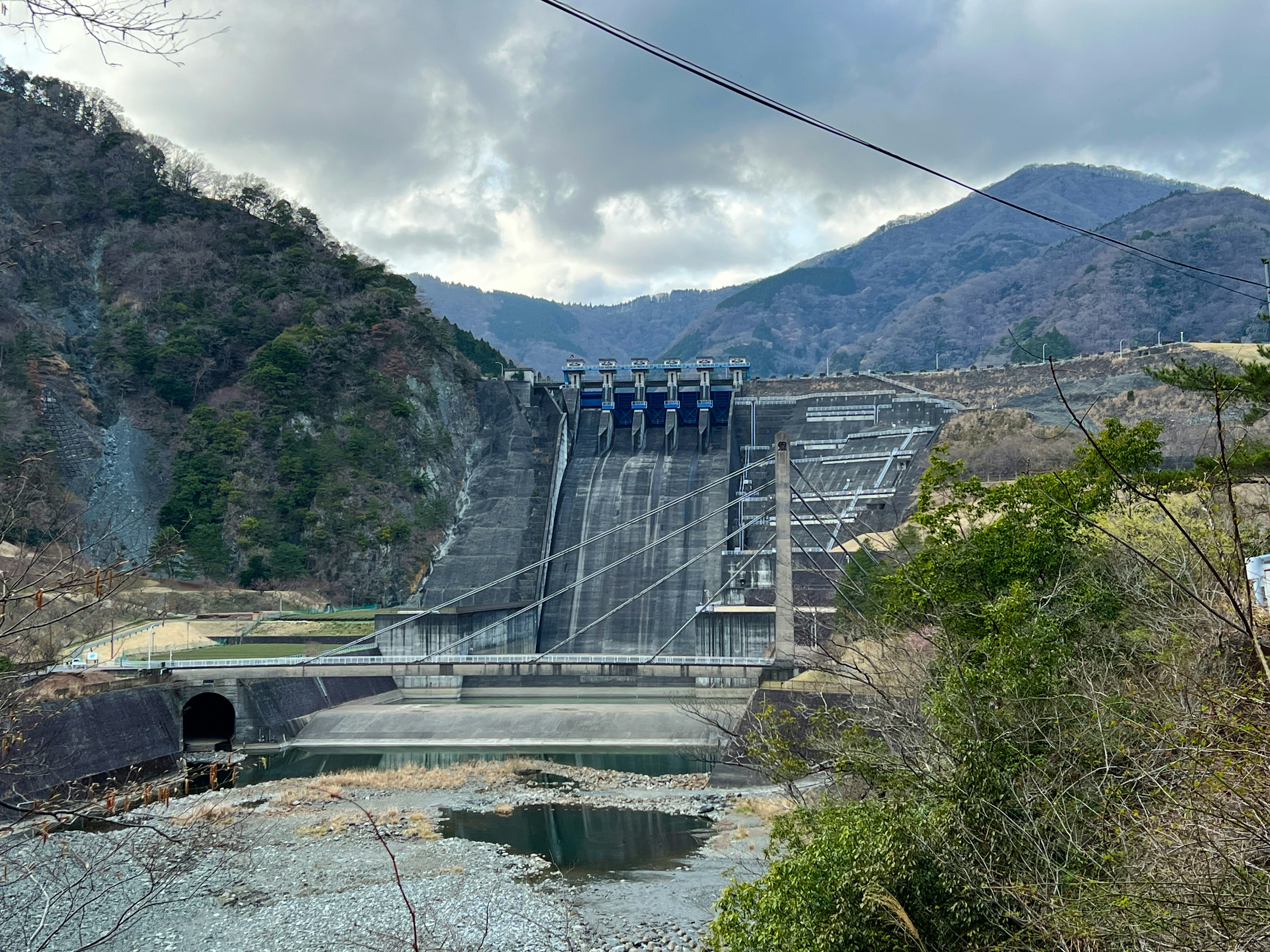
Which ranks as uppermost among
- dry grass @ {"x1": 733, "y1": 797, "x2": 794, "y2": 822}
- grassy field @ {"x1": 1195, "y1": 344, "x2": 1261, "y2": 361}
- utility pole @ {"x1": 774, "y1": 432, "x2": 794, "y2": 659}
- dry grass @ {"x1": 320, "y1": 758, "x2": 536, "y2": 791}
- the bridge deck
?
grassy field @ {"x1": 1195, "y1": 344, "x2": 1261, "y2": 361}

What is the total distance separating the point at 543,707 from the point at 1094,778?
28.3 m

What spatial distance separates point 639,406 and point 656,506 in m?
7.03

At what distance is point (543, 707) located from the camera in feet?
116

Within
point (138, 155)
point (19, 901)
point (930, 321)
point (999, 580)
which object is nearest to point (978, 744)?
point (999, 580)

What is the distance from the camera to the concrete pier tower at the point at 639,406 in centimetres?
5088

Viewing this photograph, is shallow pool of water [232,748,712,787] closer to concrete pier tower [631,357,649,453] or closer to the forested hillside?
the forested hillside

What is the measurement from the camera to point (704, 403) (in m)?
50.8

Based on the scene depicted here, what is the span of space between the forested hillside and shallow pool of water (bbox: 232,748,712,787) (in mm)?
15231

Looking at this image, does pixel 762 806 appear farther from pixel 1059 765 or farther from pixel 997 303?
pixel 997 303

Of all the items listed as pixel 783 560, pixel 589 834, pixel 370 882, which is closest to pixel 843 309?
pixel 783 560

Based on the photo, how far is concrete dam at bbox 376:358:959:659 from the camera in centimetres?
4047

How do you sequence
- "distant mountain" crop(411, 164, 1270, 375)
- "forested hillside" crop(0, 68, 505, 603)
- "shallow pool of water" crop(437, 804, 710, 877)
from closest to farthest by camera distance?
→ "shallow pool of water" crop(437, 804, 710, 877) → "forested hillside" crop(0, 68, 505, 603) → "distant mountain" crop(411, 164, 1270, 375)

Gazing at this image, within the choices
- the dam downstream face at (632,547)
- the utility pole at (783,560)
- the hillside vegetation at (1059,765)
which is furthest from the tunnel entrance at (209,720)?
the hillside vegetation at (1059,765)

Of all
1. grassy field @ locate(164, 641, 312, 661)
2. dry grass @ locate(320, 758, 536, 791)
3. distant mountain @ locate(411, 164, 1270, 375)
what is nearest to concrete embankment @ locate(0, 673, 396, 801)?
grassy field @ locate(164, 641, 312, 661)
